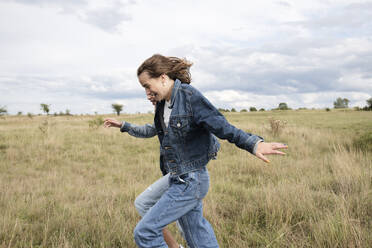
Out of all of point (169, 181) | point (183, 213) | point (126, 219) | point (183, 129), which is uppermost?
point (183, 129)

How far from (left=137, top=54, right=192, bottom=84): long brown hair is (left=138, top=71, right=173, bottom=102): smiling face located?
4cm

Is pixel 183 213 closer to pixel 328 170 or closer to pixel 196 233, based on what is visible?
pixel 196 233

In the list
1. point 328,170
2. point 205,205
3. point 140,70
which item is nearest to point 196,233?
point 140,70

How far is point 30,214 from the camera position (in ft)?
13.3

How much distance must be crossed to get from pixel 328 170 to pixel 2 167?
8610 mm

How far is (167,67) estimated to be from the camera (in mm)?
2379

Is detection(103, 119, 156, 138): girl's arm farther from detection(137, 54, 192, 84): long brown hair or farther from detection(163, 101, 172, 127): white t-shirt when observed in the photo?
detection(137, 54, 192, 84): long brown hair

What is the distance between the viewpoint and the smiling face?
2338 mm

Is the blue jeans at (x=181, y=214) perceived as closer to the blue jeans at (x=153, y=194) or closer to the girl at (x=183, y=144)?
the girl at (x=183, y=144)

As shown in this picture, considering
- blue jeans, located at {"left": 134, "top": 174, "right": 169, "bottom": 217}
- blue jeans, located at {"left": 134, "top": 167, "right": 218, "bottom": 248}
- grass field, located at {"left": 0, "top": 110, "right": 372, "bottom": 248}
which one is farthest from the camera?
grass field, located at {"left": 0, "top": 110, "right": 372, "bottom": 248}

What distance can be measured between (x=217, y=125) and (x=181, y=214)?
2.54 feet

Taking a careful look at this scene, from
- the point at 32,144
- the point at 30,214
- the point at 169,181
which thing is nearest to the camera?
the point at 169,181

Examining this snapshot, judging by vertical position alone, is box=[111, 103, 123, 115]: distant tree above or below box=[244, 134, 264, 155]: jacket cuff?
above

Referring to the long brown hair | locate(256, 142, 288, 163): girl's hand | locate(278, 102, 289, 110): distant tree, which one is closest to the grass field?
locate(256, 142, 288, 163): girl's hand
